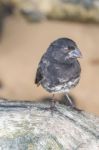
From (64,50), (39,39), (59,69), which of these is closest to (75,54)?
(64,50)

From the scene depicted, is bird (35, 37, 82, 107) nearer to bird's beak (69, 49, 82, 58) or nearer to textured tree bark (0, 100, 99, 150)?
bird's beak (69, 49, 82, 58)

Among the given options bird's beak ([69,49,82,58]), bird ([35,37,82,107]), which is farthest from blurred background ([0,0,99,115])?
bird's beak ([69,49,82,58])

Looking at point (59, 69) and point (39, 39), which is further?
point (39, 39)

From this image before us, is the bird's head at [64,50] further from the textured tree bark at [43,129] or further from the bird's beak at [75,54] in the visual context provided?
the textured tree bark at [43,129]

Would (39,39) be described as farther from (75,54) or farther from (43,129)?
(43,129)

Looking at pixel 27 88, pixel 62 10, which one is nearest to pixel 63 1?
pixel 62 10
